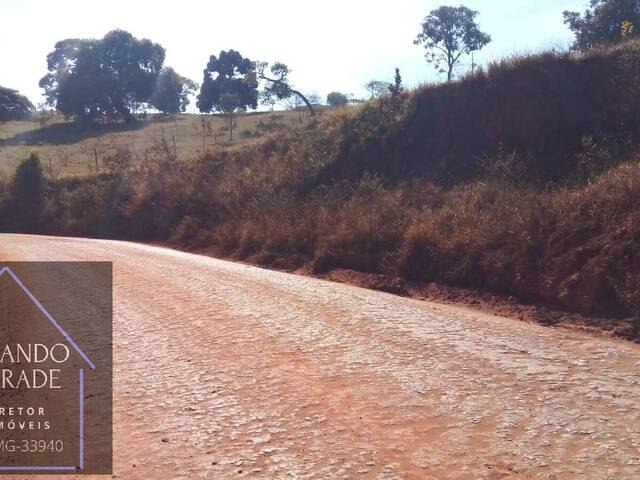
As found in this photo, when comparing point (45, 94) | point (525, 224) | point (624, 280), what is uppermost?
point (45, 94)

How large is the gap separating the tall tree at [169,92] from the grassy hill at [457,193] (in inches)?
1796

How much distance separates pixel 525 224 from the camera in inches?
406

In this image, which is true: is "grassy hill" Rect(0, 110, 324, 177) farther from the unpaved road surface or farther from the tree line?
the unpaved road surface

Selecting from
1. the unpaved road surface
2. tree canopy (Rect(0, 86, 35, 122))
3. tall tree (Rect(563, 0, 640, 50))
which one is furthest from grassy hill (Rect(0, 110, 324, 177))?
the unpaved road surface

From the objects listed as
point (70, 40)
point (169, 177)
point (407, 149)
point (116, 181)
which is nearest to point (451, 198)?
point (407, 149)

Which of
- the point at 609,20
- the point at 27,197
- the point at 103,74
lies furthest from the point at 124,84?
the point at 609,20

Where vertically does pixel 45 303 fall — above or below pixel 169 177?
below

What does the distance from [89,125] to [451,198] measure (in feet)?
195

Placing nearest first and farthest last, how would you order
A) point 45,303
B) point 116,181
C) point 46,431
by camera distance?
point 46,431 < point 45,303 < point 116,181

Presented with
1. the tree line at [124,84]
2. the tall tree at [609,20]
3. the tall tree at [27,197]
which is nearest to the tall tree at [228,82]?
the tree line at [124,84]

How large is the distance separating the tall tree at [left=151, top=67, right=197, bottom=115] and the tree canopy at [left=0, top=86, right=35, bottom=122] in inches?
631

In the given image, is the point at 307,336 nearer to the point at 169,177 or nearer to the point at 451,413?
the point at 451,413

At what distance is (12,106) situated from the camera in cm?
7025

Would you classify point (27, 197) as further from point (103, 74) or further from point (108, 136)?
point (103, 74)
